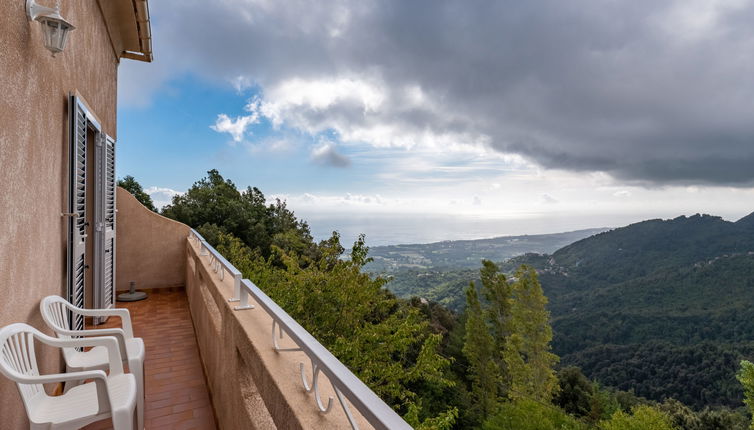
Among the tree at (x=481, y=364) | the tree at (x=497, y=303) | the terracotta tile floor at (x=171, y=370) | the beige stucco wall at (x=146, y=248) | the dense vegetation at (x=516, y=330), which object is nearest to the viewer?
the terracotta tile floor at (x=171, y=370)

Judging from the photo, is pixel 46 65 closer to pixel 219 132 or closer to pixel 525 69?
pixel 219 132

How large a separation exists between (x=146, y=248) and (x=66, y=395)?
5068 millimetres

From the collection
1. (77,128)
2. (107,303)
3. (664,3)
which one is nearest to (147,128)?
(107,303)

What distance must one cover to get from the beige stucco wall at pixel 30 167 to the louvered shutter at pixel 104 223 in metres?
1.19

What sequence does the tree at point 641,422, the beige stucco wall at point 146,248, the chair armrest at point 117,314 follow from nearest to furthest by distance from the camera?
the chair armrest at point 117,314, the beige stucco wall at point 146,248, the tree at point 641,422

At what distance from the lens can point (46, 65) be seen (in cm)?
221

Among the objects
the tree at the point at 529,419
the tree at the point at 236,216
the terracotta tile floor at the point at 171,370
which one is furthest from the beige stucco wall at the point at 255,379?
the tree at the point at 529,419

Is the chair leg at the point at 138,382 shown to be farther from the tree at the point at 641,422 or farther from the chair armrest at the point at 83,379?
the tree at the point at 641,422

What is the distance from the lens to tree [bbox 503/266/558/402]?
26.7 meters

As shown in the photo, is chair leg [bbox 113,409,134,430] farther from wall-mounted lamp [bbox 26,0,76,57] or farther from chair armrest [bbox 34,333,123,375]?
wall-mounted lamp [bbox 26,0,76,57]

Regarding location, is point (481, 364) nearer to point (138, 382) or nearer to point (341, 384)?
point (138, 382)

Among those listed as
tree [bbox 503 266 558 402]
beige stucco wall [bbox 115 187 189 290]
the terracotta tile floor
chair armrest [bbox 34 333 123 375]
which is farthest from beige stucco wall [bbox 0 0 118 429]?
tree [bbox 503 266 558 402]

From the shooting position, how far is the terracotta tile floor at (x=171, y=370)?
258cm

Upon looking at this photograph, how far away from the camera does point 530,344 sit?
27.6 metres
